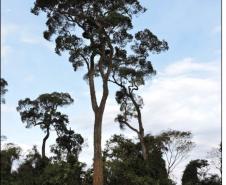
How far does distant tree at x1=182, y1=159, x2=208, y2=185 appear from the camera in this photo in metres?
34.1

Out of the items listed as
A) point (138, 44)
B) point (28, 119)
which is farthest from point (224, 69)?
point (28, 119)

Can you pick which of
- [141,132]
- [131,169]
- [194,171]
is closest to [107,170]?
[131,169]

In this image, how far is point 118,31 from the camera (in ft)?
85.6

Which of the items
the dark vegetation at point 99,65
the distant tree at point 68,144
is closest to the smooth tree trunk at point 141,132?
the dark vegetation at point 99,65

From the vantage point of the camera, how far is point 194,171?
115 ft

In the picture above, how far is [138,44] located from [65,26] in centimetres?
630

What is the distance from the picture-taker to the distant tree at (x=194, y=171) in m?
34.1

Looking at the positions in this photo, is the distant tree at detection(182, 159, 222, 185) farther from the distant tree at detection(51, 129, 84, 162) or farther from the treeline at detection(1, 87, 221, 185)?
the distant tree at detection(51, 129, 84, 162)

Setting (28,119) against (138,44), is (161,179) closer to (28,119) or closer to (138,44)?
(138,44)

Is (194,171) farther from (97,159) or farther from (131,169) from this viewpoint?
(97,159)

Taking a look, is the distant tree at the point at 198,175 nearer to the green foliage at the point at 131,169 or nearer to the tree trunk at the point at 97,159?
the green foliage at the point at 131,169

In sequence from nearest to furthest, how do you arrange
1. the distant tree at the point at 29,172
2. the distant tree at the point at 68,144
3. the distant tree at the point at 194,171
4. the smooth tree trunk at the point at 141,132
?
the distant tree at the point at 29,172
the smooth tree trunk at the point at 141,132
the distant tree at the point at 194,171
the distant tree at the point at 68,144

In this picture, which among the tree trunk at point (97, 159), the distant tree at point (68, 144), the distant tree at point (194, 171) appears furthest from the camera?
the distant tree at point (68, 144)

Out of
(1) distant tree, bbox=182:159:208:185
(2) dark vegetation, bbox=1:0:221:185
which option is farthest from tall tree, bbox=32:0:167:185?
(1) distant tree, bbox=182:159:208:185
